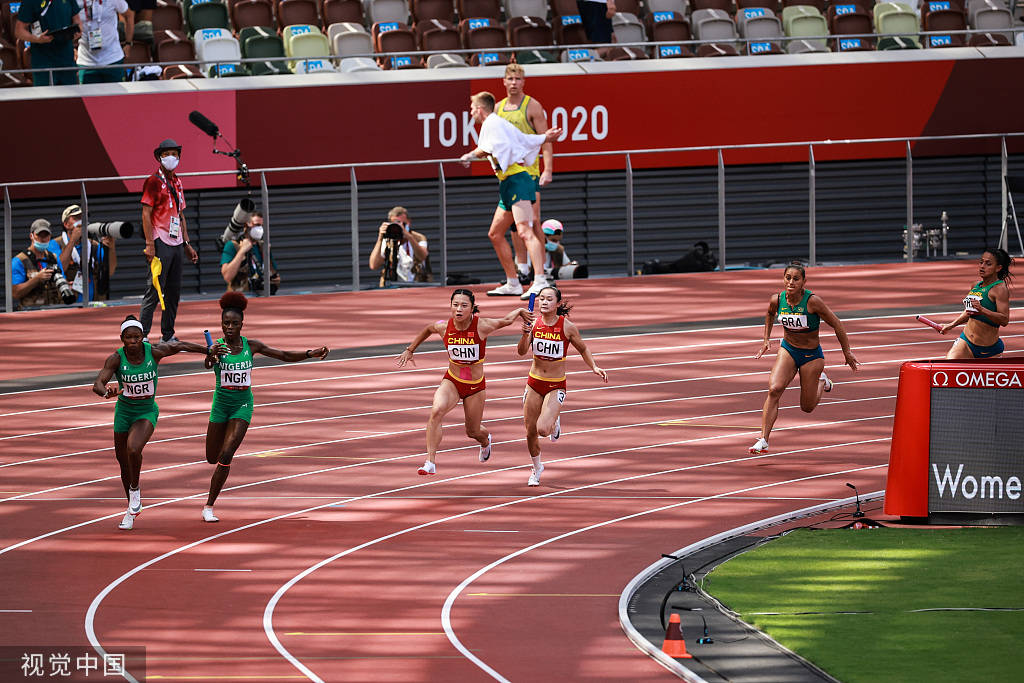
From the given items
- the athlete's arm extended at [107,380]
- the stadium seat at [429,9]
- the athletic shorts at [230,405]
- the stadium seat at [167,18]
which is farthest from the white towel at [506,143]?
the athlete's arm extended at [107,380]

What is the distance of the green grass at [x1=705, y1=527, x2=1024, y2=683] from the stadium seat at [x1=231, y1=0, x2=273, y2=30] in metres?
13.9

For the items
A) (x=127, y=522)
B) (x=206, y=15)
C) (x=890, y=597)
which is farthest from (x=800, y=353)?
(x=206, y=15)

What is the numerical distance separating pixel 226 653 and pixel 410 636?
1103 millimetres

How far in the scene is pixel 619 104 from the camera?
2472 cm

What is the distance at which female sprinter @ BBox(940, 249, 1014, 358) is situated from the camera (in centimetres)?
1494

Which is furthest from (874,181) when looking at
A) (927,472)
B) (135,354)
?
(135,354)

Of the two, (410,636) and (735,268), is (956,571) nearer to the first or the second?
(410,636)

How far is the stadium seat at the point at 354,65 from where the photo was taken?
938 inches

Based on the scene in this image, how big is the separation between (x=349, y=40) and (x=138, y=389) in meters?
12.2

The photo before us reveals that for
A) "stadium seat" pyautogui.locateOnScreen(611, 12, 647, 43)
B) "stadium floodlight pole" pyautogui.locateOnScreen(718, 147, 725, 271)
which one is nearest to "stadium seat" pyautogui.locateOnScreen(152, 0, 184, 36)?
"stadium seat" pyautogui.locateOnScreen(611, 12, 647, 43)

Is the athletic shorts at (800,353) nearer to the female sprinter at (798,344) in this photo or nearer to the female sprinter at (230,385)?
the female sprinter at (798,344)

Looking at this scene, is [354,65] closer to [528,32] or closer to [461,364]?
[528,32]

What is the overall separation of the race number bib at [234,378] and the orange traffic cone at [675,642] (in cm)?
433

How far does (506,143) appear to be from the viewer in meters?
19.3
